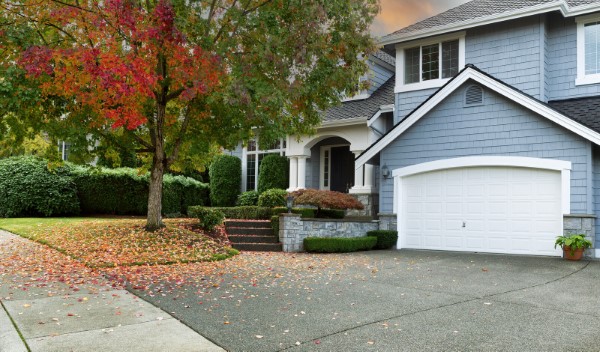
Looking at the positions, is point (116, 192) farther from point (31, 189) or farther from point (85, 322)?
point (85, 322)

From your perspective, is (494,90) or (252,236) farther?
(252,236)

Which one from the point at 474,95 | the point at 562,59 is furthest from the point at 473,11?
the point at 474,95

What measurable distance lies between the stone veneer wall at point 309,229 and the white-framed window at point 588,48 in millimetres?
6808

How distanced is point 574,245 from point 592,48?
18.1 feet

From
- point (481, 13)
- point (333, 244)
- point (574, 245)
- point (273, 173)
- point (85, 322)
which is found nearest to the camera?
point (85, 322)

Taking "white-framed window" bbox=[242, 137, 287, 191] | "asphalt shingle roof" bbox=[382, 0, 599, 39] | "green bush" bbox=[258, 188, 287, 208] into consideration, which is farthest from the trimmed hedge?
"asphalt shingle roof" bbox=[382, 0, 599, 39]

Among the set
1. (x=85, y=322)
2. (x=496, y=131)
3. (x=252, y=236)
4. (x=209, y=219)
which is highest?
(x=496, y=131)

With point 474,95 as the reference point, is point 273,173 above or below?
below

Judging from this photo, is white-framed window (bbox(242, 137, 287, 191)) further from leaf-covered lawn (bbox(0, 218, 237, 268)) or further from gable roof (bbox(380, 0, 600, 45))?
gable roof (bbox(380, 0, 600, 45))

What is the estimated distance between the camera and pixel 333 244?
12.3m

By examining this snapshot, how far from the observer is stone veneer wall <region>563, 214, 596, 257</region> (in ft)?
35.1

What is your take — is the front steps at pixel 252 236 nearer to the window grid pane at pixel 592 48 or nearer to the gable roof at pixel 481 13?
the gable roof at pixel 481 13

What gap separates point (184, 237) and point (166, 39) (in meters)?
4.54

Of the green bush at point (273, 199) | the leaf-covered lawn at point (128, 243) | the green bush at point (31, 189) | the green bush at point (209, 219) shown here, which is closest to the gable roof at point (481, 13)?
the green bush at point (273, 199)
